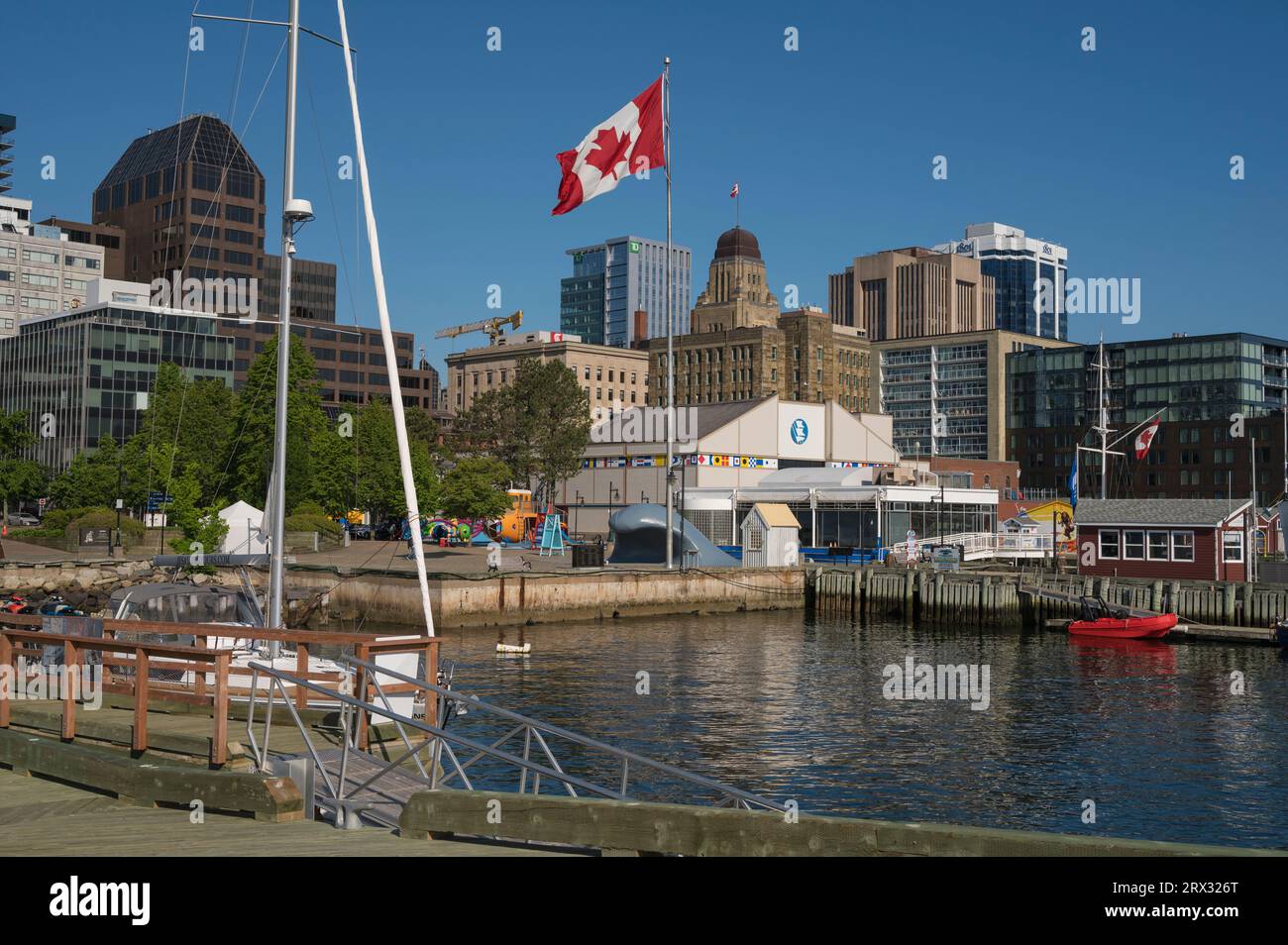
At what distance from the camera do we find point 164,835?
11945 mm

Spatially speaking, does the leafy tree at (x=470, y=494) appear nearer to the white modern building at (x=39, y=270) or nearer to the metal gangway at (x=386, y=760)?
the metal gangway at (x=386, y=760)

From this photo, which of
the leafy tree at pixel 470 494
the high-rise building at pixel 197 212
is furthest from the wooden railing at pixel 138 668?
the high-rise building at pixel 197 212

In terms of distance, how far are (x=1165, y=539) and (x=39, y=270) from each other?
6854 inches

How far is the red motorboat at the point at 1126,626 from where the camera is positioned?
2222 inches

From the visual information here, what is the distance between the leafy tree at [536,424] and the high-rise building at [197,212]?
75240 mm

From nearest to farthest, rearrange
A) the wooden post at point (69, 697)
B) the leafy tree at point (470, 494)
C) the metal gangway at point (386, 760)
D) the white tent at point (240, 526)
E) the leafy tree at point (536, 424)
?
1. the metal gangway at point (386, 760)
2. the wooden post at point (69, 697)
3. the white tent at point (240, 526)
4. the leafy tree at point (470, 494)
5. the leafy tree at point (536, 424)

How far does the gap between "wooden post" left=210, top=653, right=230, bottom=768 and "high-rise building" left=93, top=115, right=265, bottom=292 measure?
578 ft

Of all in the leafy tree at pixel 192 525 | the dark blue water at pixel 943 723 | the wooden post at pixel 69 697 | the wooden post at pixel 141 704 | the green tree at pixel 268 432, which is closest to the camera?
Result: the wooden post at pixel 141 704

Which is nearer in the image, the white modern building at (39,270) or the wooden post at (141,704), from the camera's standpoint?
the wooden post at (141,704)

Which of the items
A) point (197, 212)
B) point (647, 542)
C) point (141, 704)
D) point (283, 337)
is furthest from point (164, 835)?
point (197, 212)

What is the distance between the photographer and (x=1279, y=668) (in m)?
47.2

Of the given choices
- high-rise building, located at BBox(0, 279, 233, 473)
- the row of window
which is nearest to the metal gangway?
the row of window

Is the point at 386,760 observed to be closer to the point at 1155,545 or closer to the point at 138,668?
the point at 138,668

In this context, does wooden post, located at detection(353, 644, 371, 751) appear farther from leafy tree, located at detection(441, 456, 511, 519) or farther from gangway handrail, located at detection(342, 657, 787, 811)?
leafy tree, located at detection(441, 456, 511, 519)
